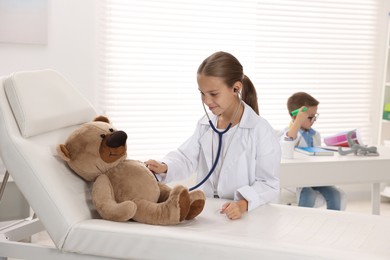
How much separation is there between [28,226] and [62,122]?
0.36 m

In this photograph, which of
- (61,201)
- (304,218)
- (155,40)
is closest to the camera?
(61,201)

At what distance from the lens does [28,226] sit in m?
2.04

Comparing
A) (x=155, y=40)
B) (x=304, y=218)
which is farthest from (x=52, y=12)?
(x=304, y=218)

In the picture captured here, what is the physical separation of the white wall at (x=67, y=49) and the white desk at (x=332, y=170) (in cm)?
143

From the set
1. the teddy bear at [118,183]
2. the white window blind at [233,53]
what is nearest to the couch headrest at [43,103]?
the teddy bear at [118,183]

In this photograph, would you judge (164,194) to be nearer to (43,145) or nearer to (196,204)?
(196,204)

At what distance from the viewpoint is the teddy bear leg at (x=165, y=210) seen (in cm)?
183

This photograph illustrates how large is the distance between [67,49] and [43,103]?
1.81m

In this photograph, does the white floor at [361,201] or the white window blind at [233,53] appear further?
the white floor at [361,201]

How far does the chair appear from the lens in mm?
1630

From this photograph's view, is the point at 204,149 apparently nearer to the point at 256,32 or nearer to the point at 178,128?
the point at 178,128

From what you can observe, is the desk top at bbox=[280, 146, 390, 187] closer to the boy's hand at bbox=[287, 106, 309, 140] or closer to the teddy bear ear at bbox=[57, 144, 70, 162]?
the boy's hand at bbox=[287, 106, 309, 140]

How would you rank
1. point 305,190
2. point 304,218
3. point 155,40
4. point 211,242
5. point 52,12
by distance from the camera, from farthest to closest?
point 155,40 < point 52,12 < point 305,190 < point 304,218 < point 211,242

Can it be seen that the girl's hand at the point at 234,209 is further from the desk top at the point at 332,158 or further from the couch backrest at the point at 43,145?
the desk top at the point at 332,158
